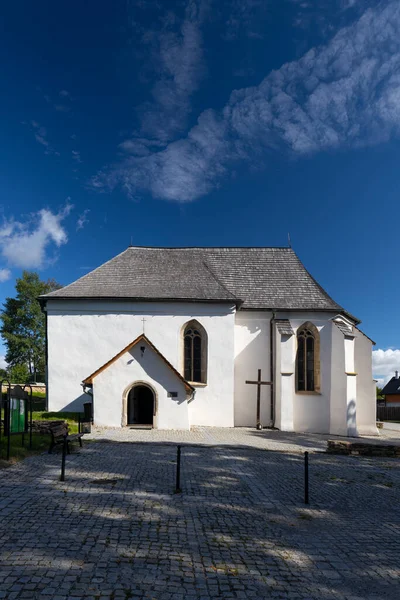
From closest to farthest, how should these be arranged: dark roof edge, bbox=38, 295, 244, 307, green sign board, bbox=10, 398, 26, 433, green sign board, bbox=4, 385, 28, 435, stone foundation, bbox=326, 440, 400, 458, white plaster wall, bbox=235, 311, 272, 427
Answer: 1. green sign board, bbox=4, 385, 28, 435
2. green sign board, bbox=10, 398, 26, 433
3. stone foundation, bbox=326, 440, 400, 458
4. dark roof edge, bbox=38, 295, 244, 307
5. white plaster wall, bbox=235, 311, 272, 427

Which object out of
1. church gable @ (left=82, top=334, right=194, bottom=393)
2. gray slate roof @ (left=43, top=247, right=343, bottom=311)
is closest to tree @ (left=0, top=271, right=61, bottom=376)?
gray slate roof @ (left=43, top=247, right=343, bottom=311)

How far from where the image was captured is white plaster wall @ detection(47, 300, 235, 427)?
20719mm

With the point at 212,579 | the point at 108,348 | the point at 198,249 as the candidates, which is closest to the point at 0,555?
the point at 212,579

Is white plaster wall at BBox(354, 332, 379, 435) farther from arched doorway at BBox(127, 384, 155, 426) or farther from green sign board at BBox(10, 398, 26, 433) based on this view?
green sign board at BBox(10, 398, 26, 433)

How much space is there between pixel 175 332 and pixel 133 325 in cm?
236

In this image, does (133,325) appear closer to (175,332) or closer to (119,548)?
(175,332)

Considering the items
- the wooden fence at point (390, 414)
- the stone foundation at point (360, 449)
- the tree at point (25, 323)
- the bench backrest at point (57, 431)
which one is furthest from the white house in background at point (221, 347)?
the tree at point (25, 323)

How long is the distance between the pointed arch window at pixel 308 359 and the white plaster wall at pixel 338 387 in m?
0.89

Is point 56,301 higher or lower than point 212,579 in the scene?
higher

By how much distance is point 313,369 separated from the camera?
21844 mm

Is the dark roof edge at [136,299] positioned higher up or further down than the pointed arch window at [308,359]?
higher up

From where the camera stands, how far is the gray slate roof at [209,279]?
71.3 feet

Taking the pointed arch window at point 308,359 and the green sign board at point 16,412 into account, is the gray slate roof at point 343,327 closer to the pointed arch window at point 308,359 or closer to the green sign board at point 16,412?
the pointed arch window at point 308,359

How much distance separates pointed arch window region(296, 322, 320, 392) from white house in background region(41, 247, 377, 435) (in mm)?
57
